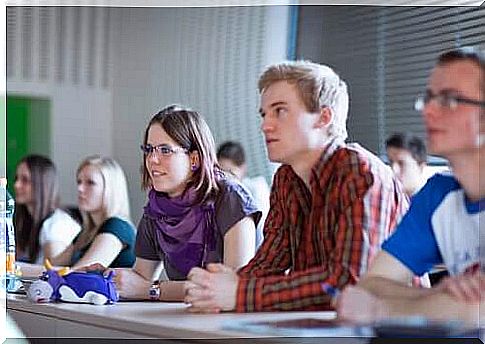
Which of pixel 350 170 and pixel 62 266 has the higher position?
pixel 350 170

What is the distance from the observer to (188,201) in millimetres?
1140

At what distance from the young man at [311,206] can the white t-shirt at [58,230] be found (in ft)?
1.21

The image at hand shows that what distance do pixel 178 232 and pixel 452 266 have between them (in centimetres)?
40

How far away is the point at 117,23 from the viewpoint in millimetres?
Answer: 1213

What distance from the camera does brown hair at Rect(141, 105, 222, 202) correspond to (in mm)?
1136

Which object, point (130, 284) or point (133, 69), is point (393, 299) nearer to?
point (130, 284)

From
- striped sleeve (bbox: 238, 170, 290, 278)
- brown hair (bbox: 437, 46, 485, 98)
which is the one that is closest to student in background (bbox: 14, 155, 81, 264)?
striped sleeve (bbox: 238, 170, 290, 278)

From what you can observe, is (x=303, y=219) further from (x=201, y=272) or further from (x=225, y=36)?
(x=225, y=36)

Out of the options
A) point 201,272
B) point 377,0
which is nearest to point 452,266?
point 201,272

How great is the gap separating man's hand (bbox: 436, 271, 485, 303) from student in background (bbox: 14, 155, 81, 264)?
0.63m

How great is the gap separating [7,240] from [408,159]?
612 millimetres

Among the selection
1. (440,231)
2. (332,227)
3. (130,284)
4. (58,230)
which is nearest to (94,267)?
(130,284)

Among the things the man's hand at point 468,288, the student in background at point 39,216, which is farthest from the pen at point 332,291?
the student in background at point 39,216

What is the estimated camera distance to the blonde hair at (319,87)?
99cm
